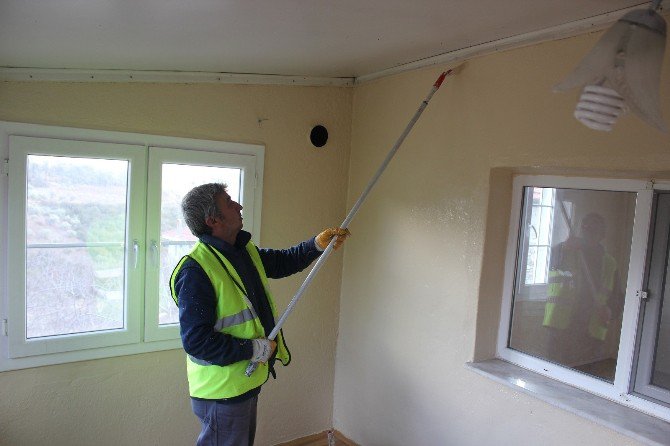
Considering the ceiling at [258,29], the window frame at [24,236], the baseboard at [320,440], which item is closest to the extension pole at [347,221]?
the ceiling at [258,29]

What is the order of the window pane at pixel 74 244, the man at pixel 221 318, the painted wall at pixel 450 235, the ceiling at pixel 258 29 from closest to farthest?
the ceiling at pixel 258 29
the man at pixel 221 318
the painted wall at pixel 450 235
the window pane at pixel 74 244

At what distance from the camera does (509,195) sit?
217 cm

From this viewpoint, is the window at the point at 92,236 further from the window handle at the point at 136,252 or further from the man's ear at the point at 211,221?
the man's ear at the point at 211,221

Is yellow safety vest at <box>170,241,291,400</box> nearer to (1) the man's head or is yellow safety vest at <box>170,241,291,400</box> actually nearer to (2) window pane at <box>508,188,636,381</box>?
(1) the man's head

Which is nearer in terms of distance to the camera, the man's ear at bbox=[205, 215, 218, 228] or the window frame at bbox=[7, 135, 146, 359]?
the man's ear at bbox=[205, 215, 218, 228]

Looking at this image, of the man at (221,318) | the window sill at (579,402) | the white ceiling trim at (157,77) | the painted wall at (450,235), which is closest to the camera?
the window sill at (579,402)

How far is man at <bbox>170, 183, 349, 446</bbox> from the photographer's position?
1706 millimetres

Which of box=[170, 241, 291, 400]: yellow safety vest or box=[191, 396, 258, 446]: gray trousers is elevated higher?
box=[170, 241, 291, 400]: yellow safety vest

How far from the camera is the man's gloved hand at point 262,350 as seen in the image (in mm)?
1790

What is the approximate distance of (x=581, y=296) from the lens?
6.56 ft

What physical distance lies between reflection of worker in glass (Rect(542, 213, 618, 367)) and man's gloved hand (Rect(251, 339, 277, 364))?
A: 116 cm

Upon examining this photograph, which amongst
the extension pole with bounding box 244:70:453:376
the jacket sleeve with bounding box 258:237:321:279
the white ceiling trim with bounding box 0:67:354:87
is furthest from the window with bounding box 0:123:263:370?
the extension pole with bounding box 244:70:453:376

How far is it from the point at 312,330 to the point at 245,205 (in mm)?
863

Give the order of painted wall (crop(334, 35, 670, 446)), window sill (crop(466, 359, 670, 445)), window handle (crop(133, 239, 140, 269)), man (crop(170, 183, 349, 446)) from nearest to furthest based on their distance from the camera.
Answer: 1. window sill (crop(466, 359, 670, 445))
2. man (crop(170, 183, 349, 446))
3. painted wall (crop(334, 35, 670, 446))
4. window handle (crop(133, 239, 140, 269))
